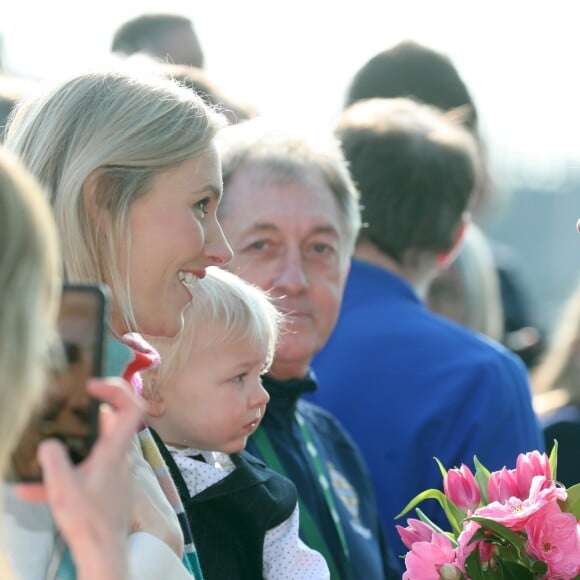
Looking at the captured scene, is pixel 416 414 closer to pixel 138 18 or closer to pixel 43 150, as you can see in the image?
pixel 43 150

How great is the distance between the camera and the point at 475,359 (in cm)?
439

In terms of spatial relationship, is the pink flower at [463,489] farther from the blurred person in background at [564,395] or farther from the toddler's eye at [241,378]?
the blurred person in background at [564,395]

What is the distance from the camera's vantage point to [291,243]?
4.09 meters

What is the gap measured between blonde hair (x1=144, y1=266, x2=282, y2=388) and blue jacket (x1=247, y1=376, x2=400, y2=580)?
17.7 inches

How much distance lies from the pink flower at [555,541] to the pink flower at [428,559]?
6.2 inches

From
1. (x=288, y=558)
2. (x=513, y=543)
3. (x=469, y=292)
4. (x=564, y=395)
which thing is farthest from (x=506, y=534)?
(x=469, y=292)

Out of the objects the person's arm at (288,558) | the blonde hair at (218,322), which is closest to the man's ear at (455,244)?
the blonde hair at (218,322)

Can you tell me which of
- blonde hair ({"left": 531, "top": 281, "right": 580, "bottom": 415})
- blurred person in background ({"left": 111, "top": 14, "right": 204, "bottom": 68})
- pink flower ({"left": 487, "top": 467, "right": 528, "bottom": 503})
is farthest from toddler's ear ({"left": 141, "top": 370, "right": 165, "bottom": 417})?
blurred person in background ({"left": 111, "top": 14, "right": 204, "bottom": 68})

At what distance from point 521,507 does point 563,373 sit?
9.71 ft

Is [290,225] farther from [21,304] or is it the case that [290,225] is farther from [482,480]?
[21,304]

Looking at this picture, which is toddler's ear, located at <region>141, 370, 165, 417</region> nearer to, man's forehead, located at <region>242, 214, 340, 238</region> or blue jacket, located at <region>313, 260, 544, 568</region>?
man's forehead, located at <region>242, 214, 340, 238</region>

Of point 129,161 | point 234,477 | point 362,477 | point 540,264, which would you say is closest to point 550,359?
point 362,477

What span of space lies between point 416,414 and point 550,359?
1592 millimetres

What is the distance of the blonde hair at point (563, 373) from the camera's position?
18.1 feet
